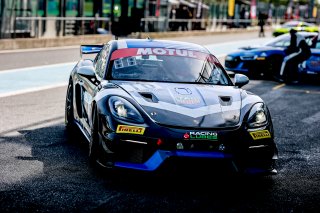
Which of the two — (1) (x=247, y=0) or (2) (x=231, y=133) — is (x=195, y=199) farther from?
(1) (x=247, y=0)

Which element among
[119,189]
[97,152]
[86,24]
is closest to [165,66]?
[97,152]

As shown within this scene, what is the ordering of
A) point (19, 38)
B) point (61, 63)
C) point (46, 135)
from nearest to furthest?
point (46, 135), point (61, 63), point (19, 38)

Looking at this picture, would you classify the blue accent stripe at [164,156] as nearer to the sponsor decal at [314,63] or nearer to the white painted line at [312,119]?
the white painted line at [312,119]

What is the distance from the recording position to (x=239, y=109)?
655 cm

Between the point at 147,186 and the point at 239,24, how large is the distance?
192 ft

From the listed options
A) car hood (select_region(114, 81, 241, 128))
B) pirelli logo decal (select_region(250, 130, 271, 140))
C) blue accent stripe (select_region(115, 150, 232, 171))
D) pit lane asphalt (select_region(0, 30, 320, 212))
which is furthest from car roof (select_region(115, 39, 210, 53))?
blue accent stripe (select_region(115, 150, 232, 171))

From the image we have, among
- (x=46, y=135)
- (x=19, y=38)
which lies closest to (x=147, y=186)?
(x=46, y=135)

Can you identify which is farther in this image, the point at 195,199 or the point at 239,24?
the point at 239,24

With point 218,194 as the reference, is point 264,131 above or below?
above

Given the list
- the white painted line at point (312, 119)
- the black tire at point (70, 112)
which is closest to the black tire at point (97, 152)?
the black tire at point (70, 112)

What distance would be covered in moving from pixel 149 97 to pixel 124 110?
34 cm

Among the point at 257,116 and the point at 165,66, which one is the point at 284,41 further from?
the point at 257,116

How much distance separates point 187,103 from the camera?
6473 millimetres

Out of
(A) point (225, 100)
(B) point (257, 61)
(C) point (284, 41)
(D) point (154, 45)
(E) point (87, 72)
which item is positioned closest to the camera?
(A) point (225, 100)
